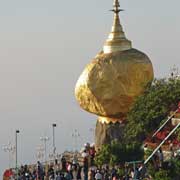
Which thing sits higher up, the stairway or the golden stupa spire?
the golden stupa spire

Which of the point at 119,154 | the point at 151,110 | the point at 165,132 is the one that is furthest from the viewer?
the point at 151,110

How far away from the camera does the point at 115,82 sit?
154 ft

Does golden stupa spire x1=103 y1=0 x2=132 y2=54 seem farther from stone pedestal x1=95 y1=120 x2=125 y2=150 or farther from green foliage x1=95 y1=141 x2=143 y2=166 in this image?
green foliage x1=95 y1=141 x2=143 y2=166

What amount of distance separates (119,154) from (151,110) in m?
5.98

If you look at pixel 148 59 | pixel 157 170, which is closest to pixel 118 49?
pixel 148 59

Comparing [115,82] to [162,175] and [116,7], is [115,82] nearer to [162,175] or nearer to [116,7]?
[116,7]

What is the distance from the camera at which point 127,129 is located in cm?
4409

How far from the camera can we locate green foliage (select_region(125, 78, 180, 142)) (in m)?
42.0

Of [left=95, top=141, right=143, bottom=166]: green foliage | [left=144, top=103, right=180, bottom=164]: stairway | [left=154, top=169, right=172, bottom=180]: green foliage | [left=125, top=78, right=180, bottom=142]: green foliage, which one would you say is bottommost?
[left=154, top=169, right=172, bottom=180]: green foliage

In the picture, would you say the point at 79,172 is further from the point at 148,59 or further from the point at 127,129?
the point at 148,59

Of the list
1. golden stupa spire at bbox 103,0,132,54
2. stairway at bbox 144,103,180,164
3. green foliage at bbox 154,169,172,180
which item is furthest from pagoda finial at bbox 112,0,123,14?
green foliage at bbox 154,169,172,180

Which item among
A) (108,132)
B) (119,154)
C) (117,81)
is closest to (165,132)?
(119,154)

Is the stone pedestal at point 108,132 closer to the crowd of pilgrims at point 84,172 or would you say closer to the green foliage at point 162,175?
the crowd of pilgrims at point 84,172

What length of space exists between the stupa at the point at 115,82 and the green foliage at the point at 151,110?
8.13 ft
